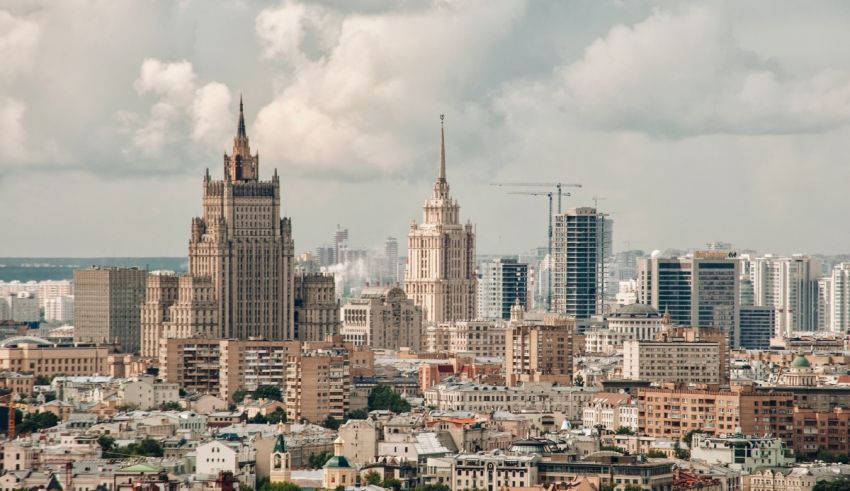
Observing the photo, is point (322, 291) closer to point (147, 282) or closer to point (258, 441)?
point (147, 282)

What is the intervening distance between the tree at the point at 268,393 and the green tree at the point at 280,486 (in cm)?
4173

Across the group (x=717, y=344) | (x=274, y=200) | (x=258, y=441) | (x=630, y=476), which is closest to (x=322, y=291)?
(x=274, y=200)

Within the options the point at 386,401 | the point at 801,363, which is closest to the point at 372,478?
the point at 386,401

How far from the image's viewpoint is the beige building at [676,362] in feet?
586

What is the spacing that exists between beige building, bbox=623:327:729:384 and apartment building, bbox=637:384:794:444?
18.2 metres

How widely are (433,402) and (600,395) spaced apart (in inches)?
360

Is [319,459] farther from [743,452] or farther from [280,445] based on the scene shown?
[743,452]

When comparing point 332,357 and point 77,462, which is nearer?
point 77,462

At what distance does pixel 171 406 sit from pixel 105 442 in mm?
22907

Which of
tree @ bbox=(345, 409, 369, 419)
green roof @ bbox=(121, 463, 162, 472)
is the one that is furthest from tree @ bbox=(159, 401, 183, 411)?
green roof @ bbox=(121, 463, 162, 472)

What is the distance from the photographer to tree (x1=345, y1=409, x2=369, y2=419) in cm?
16405

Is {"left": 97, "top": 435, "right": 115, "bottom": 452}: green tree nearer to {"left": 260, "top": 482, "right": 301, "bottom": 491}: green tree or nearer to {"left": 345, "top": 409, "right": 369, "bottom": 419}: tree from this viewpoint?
{"left": 260, "top": 482, "right": 301, "bottom": 491}: green tree

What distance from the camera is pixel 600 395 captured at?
166 m

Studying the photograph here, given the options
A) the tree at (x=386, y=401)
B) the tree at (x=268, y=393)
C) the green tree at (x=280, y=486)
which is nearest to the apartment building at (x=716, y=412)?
the tree at (x=386, y=401)
